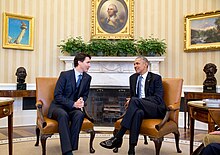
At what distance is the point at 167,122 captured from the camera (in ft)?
11.9

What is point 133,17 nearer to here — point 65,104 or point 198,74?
point 198,74

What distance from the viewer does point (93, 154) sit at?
3721 millimetres

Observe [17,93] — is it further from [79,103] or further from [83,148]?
[79,103]

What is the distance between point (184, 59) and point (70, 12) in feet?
9.20

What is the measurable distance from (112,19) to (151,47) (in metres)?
1.20

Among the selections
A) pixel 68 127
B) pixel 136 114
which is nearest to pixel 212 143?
pixel 136 114

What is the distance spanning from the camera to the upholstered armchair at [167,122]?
3.41 metres

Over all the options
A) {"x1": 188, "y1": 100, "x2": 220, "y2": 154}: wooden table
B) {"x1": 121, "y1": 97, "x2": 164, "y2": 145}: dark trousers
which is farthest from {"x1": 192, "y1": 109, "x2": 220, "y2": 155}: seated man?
{"x1": 121, "y1": 97, "x2": 164, "y2": 145}: dark trousers

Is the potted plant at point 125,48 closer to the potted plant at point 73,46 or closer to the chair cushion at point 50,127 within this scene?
the potted plant at point 73,46

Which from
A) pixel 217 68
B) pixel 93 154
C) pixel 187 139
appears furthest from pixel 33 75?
pixel 217 68

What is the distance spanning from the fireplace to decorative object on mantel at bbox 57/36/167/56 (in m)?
0.16

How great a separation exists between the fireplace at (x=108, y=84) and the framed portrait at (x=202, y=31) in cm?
84

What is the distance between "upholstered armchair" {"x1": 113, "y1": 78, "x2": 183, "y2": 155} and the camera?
3408 mm

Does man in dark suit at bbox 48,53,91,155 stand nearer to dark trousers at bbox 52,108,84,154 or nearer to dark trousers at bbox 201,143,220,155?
dark trousers at bbox 52,108,84,154
